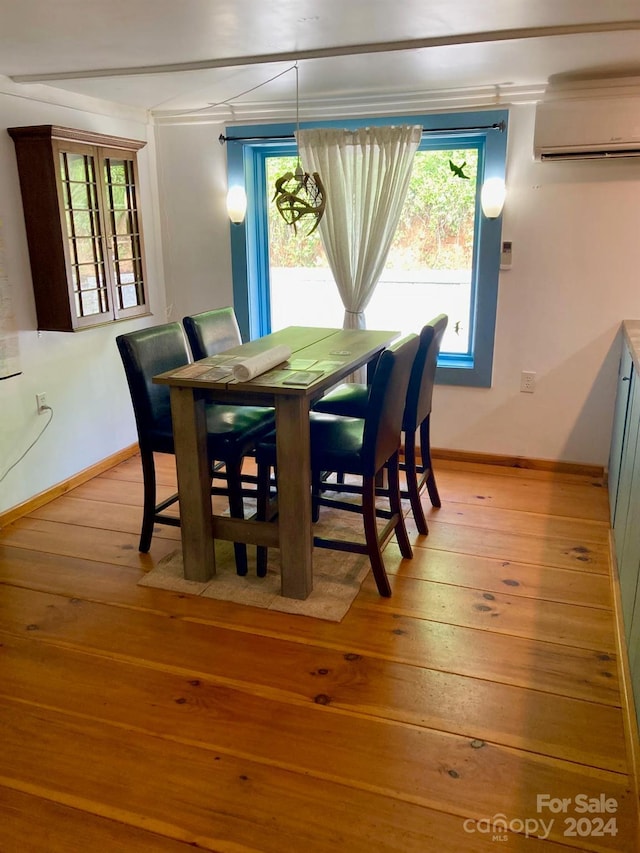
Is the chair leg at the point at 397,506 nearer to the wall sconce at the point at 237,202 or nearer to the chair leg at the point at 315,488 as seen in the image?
the chair leg at the point at 315,488

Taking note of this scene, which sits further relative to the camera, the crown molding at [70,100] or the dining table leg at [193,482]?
the crown molding at [70,100]

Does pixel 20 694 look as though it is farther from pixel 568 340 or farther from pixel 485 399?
pixel 568 340

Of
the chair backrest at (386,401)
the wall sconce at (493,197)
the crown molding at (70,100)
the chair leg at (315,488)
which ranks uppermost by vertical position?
the crown molding at (70,100)

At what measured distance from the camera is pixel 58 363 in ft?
12.0

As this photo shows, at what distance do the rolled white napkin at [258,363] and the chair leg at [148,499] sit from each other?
67cm

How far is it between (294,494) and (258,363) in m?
0.52

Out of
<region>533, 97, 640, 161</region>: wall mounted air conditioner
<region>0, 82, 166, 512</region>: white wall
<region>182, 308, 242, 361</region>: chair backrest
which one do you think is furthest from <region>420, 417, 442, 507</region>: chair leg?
<region>0, 82, 166, 512</region>: white wall

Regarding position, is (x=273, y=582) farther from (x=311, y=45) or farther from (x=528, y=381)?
(x=311, y=45)

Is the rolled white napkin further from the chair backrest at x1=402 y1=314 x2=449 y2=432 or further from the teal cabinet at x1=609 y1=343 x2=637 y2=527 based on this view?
the teal cabinet at x1=609 y1=343 x2=637 y2=527

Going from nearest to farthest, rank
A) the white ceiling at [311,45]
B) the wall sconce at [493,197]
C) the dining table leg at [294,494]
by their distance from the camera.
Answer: the white ceiling at [311,45] < the dining table leg at [294,494] < the wall sconce at [493,197]

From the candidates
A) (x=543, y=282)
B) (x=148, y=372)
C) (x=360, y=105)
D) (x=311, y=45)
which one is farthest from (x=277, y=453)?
(x=360, y=105)

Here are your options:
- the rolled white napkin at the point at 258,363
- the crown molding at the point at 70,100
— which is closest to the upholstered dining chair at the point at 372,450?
the rolled white napkin at the point at 258,363

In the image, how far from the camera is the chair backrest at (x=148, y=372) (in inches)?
112

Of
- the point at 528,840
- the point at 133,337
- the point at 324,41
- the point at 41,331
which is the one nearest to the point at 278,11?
the point at 324,41
